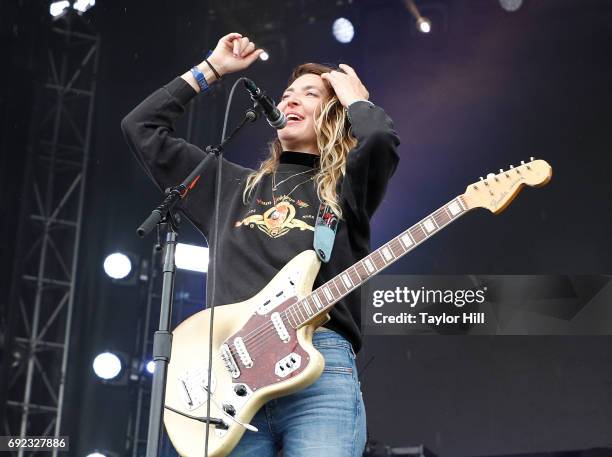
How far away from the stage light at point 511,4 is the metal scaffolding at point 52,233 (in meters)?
2.70

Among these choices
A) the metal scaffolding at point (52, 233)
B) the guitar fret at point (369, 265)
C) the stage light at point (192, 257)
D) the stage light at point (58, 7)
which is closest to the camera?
the guitar fret at point (369, 265)

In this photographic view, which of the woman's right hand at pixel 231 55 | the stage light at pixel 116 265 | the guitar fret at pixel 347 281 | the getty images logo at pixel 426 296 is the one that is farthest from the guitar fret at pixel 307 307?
the stage light at pixel 116 265

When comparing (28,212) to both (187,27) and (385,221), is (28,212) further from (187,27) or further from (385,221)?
(385,221)

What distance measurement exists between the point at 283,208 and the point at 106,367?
3311 millimetres

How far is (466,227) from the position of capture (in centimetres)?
607

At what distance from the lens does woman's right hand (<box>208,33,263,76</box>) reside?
2.90m

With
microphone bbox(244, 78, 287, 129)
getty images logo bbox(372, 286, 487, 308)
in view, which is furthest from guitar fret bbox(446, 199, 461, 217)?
getty images logo bbox(372, 286, 487, 308)

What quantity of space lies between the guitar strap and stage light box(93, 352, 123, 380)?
3.40 metres

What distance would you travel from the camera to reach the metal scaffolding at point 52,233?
5492mm

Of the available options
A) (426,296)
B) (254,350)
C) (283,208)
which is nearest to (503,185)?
(283,208)

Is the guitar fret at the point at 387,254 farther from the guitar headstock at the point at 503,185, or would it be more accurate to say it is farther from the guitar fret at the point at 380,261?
the guitar headstock at the point at 503,185

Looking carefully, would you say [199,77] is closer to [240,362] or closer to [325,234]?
[325,234]

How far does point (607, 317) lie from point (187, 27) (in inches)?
131

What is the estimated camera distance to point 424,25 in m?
6.19
